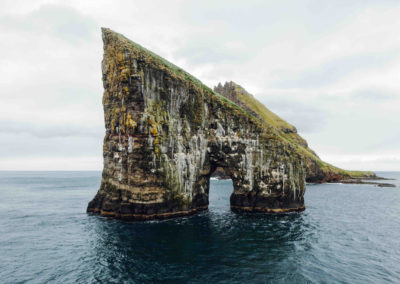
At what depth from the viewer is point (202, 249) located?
86.0 feet

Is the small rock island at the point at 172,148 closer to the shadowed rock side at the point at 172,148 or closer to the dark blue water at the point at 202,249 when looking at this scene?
the shadowed rock side at the point at 172,148

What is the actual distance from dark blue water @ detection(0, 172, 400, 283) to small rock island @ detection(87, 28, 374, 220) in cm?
405

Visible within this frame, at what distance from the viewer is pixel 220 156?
1849 inches

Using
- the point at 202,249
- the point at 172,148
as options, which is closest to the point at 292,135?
the point at 172,148

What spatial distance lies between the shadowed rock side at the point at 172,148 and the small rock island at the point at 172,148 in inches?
6.6

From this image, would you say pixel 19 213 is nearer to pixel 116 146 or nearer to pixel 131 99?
pixel 116 146

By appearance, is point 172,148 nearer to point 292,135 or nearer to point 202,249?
point 202,249

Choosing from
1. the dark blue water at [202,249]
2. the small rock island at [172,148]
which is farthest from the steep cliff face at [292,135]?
the dark blue water at [202,249]

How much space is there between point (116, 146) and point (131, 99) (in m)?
8.76

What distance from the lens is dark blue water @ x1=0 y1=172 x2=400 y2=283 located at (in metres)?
20.8

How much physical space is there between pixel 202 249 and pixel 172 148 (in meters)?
18.8

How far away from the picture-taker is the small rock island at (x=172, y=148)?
37.2 m

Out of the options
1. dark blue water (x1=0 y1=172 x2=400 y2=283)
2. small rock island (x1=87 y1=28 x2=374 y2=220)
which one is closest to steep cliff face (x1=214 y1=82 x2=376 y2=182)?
small rock island (x1=87 y1=28 x2=374 y2=220)

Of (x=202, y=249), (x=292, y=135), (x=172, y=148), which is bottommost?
(x=202, y=249)
